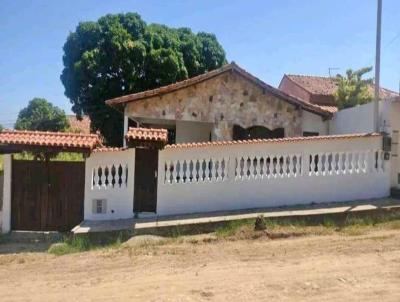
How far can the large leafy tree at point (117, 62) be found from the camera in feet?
67.1

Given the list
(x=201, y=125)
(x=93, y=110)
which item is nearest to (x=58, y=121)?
(x=93, y=110)

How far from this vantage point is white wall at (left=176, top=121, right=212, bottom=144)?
612 inches

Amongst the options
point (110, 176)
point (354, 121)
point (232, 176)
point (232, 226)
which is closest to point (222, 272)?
point (232, 226)

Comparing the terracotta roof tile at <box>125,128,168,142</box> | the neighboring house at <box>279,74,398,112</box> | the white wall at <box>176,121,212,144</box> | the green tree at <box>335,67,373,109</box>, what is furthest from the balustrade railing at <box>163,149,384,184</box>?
the neighboring house at <box>279,74,398,112</box>

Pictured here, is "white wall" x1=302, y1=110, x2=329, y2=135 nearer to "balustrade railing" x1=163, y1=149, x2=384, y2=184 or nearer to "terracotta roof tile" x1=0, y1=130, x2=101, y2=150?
"balustrade railing" x1=163, y1=149, x2=384, y2=184

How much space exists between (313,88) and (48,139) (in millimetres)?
16653

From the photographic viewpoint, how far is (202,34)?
23.8 m

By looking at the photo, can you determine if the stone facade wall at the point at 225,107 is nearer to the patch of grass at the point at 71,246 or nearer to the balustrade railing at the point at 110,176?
the balustrade railing at the point at 110,176

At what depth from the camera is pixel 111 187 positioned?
9.55 metres

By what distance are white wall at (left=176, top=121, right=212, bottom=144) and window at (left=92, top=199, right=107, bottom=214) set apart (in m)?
6.30

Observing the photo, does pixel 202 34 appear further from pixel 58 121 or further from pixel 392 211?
pixel 58 121

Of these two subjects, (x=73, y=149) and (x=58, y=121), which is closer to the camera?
(x=73, y=149)

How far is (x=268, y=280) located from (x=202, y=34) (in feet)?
64.4

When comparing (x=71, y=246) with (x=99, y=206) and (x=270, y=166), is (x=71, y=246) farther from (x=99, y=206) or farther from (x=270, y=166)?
(x=270, y=166)
